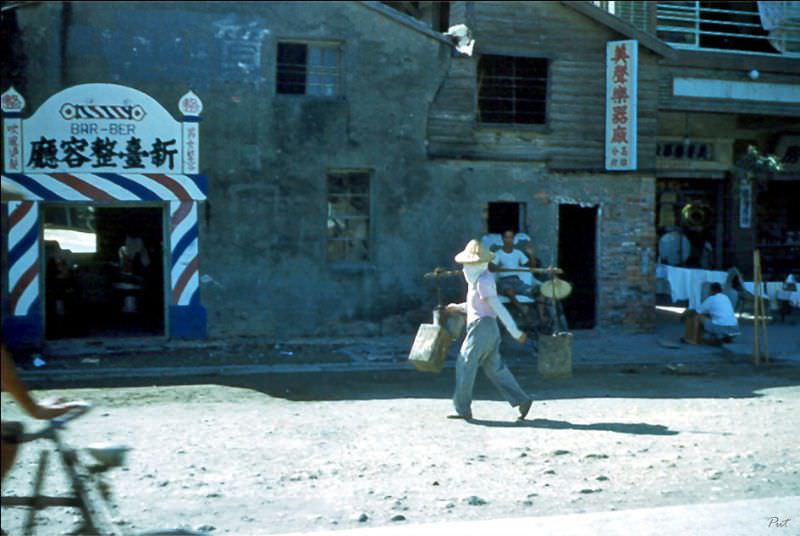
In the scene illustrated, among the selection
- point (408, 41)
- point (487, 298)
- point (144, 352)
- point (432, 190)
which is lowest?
point (144, 352)

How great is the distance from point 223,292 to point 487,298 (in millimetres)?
6867

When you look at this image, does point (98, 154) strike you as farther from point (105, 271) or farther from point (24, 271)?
point (105, 271)

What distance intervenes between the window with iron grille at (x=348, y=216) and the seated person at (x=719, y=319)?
5.80 meters

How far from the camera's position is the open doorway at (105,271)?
16.0 meters

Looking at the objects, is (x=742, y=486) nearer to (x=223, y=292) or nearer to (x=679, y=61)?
(x=223, y=292)

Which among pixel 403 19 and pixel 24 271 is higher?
pixel 403 19

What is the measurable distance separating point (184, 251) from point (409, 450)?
7.91m

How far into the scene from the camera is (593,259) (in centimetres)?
1764

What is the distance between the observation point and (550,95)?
17.3m

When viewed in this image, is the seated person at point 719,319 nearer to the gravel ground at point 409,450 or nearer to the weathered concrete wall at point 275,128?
the gravel ground at point 409,450

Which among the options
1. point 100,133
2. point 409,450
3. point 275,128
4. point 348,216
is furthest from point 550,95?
point 409,450

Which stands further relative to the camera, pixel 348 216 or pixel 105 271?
pixel 105 271

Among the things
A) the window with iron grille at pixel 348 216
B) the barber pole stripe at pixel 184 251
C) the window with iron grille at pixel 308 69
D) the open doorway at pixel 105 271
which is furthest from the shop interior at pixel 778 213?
the barber pole stripe at pixel 184 251

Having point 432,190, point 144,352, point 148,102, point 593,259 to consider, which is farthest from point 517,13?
point 144,352
